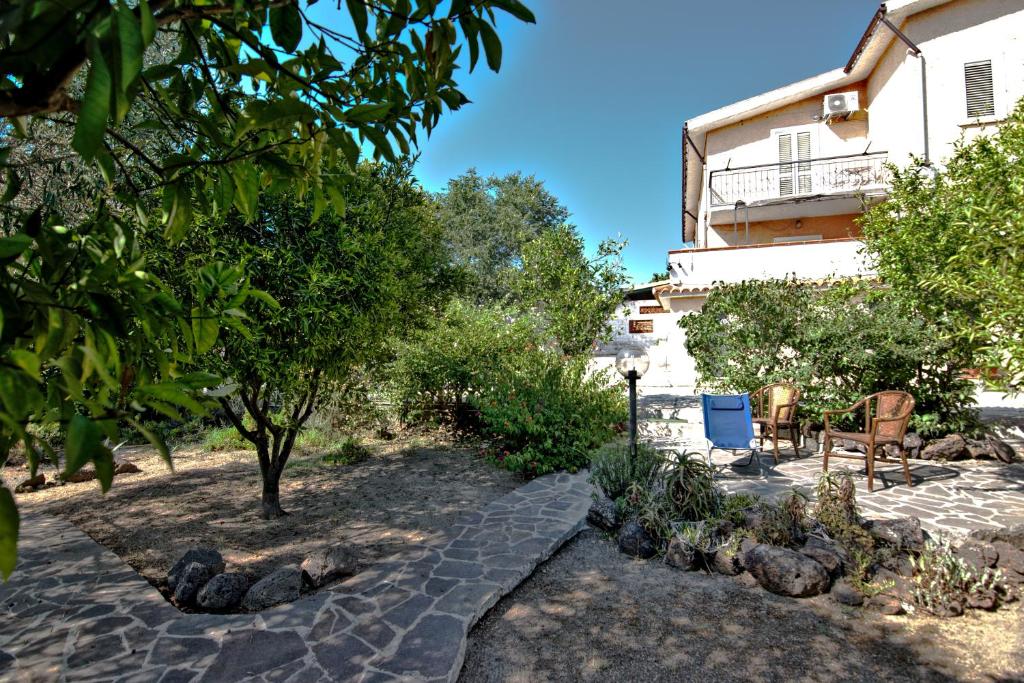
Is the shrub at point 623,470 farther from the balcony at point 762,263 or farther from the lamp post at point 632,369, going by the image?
the balcony at point 762,263

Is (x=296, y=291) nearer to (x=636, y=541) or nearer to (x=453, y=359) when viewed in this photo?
(x=636, y=541)

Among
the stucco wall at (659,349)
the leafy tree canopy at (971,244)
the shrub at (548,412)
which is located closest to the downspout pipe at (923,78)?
the stucco wall at (659,349)

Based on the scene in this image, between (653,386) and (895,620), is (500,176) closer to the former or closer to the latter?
(653,386)

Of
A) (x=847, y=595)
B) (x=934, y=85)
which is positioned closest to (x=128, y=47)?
(x=847, y=595)

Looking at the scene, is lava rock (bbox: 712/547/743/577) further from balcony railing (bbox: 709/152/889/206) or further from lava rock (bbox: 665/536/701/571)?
balcony railing (bbox: 709/152/889/206)

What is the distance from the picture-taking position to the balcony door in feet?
52.1

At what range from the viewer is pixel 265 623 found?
3342mm

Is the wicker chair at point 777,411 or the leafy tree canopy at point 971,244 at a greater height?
the leafy tree canopy at point 971,244

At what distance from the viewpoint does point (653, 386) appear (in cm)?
1593

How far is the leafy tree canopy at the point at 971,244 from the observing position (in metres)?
3.88

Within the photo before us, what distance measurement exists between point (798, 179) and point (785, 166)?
60 cm

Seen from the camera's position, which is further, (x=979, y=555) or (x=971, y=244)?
(x=971, y=244)

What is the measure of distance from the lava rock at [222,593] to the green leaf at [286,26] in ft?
12.2

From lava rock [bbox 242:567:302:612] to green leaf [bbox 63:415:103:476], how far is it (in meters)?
3.50
